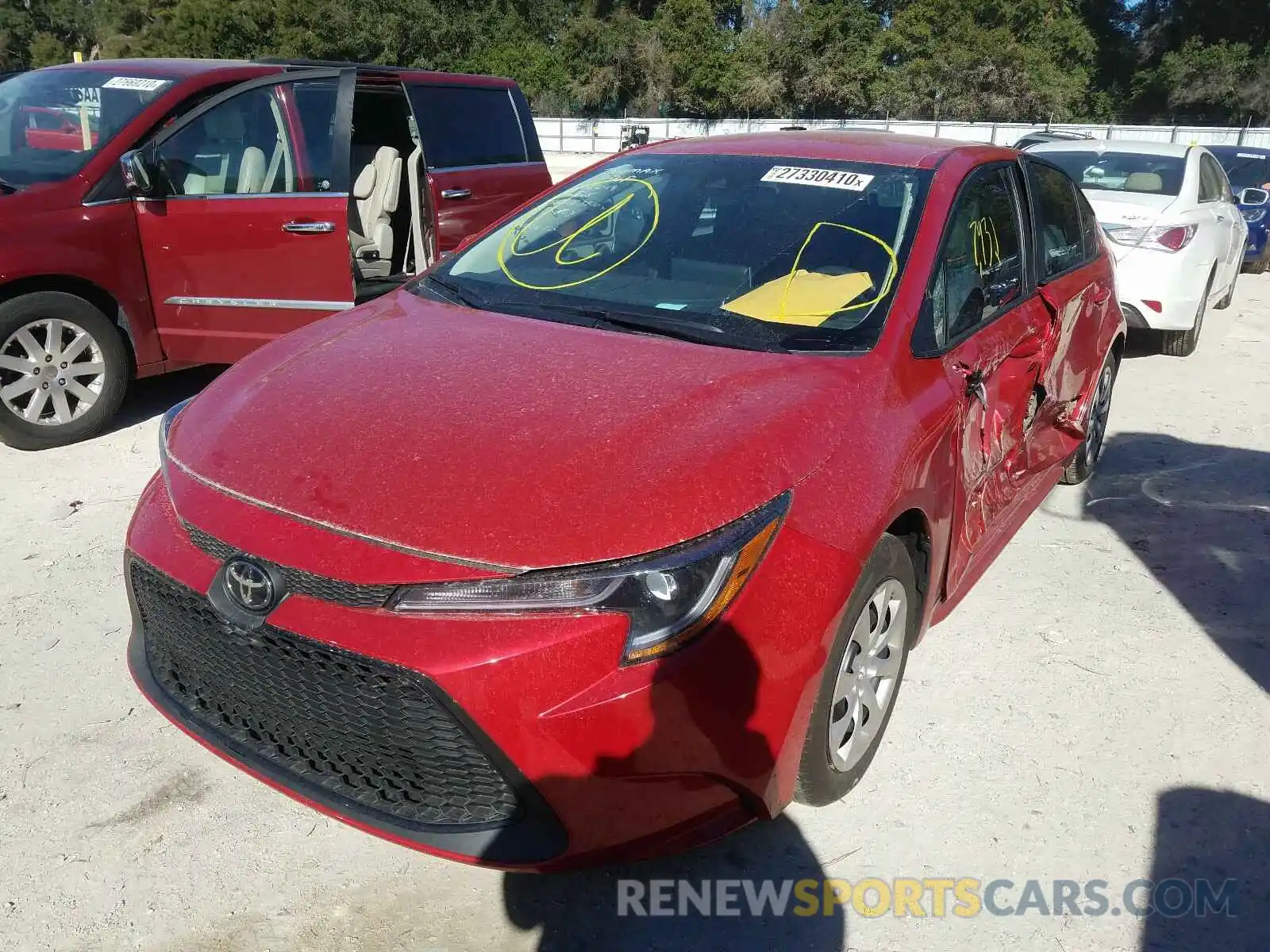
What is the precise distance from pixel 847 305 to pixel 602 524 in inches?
47.8

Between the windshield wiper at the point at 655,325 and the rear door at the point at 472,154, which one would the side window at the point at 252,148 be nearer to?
the rear door at the point at 472,154

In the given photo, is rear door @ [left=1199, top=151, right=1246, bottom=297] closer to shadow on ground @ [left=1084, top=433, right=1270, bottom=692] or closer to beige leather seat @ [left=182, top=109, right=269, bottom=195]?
shadow on ground @ [left=1084, top=433, right=1270, bottom=692]

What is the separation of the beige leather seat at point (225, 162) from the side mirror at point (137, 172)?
0.24 m

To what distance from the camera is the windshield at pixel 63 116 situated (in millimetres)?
5023

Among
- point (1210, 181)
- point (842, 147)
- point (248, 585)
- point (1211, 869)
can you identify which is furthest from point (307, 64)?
point (1210, 181)

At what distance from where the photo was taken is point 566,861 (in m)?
2.02

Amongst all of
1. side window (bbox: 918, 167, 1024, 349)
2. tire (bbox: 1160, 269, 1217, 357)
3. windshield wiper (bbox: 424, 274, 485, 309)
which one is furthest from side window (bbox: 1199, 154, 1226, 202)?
windshield wiper (bbox: 424, 274, 485, 309)

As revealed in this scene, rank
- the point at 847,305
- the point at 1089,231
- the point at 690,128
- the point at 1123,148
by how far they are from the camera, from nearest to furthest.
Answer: the point at 847,305, the point at 1089,231, the point at 1123,148, the point at 690,128

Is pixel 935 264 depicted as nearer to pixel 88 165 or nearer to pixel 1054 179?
pixel 1054 179

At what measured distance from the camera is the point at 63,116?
5.41 metres

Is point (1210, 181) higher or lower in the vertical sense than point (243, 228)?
lower

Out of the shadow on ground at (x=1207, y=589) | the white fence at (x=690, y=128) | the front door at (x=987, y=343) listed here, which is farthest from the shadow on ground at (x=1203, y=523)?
the white fence at (x=690, y=128)

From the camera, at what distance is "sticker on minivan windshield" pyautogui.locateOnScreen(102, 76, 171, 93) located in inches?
208

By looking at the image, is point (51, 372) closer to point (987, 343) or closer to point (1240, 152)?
point (987, 343)
